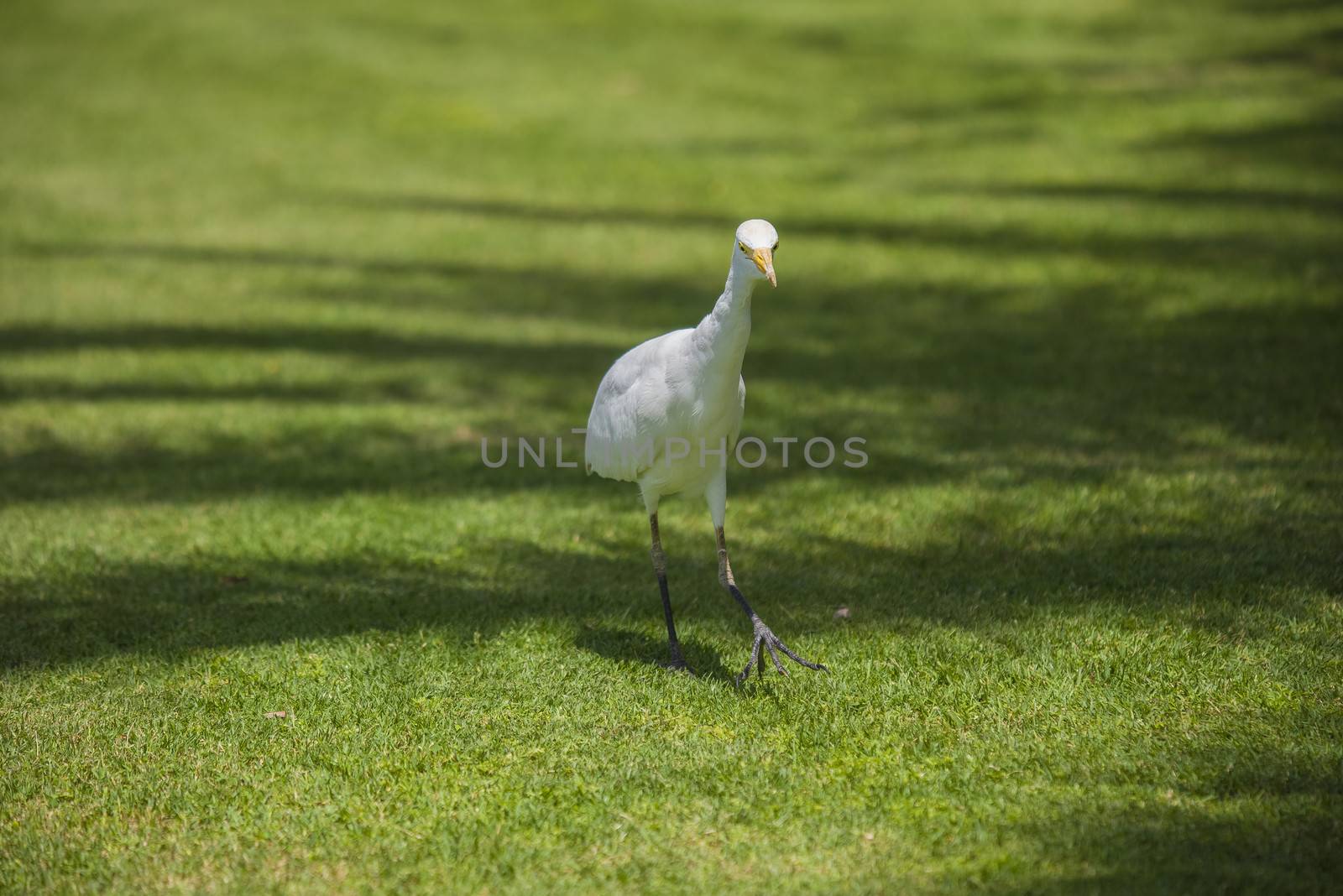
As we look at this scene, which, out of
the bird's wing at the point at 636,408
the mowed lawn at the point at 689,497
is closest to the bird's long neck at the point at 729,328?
the bird's wing at the point at 636,408

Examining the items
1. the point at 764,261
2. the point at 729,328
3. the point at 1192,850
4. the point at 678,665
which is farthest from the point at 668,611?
the point at 1192,850

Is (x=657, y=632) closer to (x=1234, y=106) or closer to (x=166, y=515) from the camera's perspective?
(x=166, y=515)

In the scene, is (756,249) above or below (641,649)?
above

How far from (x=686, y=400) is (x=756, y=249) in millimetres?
748

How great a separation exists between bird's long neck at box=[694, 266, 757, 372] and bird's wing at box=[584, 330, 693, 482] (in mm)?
166

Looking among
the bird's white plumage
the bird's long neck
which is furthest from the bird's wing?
the bird's long neck

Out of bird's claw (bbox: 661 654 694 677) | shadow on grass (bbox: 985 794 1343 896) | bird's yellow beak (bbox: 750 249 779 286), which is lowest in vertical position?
bird's claw (bbox: 661 654 694 677)

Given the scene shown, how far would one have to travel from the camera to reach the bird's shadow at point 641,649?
5.39m

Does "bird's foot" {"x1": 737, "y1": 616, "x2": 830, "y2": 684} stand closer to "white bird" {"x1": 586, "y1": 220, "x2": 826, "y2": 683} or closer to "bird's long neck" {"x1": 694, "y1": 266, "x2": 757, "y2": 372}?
"white bird" {"x1": 586, "y1": 220, "x2": 826, "y2": 683}

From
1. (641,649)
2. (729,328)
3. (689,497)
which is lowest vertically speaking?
(641,649)

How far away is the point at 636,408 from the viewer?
5.20 meters

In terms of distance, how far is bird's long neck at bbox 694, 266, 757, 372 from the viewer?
15.5 ft

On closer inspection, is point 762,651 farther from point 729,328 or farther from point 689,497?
point 729,328

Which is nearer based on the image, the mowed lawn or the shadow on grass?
the shadow on grass
